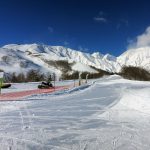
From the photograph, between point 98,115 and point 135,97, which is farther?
point 135,97

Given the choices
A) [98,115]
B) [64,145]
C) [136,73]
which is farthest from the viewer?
[136,73]

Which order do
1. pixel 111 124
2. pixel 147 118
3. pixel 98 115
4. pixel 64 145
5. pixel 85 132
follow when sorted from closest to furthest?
1. pixel 64 145
2. pixel 85 132
3. pixel 111 124
4. pixel 147 118
5. pixel 98 115

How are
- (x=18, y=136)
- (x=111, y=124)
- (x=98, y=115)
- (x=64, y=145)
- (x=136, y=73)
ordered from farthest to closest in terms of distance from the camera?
(x=136, y=73) < (x=98, y=115) < (x=111, y=124) < (x=18, y=136) < (x=64, y=145)

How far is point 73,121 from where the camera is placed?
1491 centimetres

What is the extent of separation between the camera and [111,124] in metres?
14.2

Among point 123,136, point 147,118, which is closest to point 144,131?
point 123,136

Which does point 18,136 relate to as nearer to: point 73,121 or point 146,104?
point 73,121

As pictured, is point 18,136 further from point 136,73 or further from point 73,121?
point 136,73

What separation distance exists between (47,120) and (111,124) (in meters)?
3.01

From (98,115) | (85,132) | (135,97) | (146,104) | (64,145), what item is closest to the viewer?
(64,145)

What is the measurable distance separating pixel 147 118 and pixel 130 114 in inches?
64.2

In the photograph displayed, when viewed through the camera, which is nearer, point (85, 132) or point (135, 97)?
point (85, 132)

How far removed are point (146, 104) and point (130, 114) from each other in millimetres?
2794

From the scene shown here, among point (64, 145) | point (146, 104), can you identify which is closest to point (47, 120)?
point (64, 145)
